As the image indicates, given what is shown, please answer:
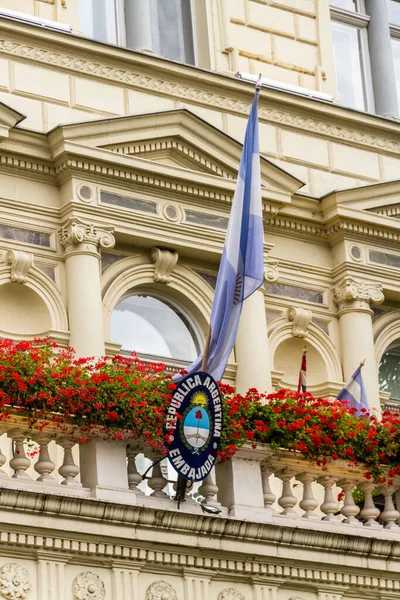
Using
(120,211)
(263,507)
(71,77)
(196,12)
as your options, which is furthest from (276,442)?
(196,12)

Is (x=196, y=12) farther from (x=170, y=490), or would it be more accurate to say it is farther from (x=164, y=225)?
(x=170, y=490)

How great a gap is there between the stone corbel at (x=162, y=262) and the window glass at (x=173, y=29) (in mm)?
3044

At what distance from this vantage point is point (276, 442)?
66.7 feet

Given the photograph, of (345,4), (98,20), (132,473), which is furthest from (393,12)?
(132,473)

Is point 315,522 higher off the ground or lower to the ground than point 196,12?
lower

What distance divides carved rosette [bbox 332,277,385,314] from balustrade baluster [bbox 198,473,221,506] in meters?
6.11

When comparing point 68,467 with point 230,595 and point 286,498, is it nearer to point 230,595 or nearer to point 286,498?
point 230,595

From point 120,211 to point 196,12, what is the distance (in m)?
3.69

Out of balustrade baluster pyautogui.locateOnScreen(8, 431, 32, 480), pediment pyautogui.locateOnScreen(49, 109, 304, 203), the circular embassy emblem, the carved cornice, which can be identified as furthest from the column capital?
balustrade baluster pyautogui.locateOnScreen(8, 431, 32, 480)

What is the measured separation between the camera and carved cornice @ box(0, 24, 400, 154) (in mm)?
24328

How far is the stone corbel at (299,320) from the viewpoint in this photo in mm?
25219

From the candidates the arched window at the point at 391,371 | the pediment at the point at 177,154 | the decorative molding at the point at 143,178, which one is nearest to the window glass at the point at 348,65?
the decorative molding at the point at 143,178

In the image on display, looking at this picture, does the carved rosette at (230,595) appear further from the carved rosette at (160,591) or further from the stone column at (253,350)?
the stone column at (253,350)

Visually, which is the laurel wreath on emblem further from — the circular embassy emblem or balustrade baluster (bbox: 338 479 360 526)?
balustrade baluster (bbox: 338 479 360 526)
